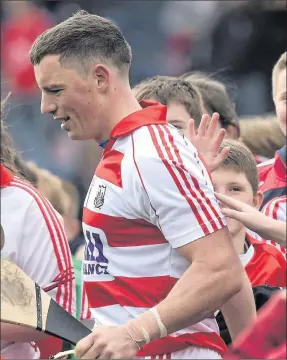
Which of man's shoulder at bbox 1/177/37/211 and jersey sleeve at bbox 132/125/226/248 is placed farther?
man's shoulder at bbox 1/177/37/211

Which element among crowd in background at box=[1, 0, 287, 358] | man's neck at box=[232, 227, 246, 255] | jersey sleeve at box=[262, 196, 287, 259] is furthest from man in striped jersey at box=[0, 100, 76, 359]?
crowd in background at box=[1, 0, 287, 358]

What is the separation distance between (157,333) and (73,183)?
4.88 m

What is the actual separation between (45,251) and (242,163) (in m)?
1.01

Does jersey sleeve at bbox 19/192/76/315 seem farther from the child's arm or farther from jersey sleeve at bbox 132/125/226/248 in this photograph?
the child's arm

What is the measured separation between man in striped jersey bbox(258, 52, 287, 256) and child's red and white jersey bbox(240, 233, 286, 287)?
30cm

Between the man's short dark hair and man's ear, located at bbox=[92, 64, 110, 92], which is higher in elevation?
the man's short dark hair

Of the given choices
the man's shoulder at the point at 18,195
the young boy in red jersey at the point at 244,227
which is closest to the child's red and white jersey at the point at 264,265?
the young boy in red jersey at the point at 244,227

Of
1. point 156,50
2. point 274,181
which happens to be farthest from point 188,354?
Answer: point 156,50

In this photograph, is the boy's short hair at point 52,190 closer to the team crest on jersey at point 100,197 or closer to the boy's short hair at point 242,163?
the boy's short hair at point 242,163

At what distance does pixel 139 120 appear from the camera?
3.74 metres

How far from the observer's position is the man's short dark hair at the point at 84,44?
3.88 meters

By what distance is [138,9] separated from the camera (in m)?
9.65

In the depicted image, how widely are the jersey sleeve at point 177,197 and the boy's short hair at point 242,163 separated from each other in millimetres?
1042

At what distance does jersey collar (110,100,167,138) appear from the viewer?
12.2 ft
